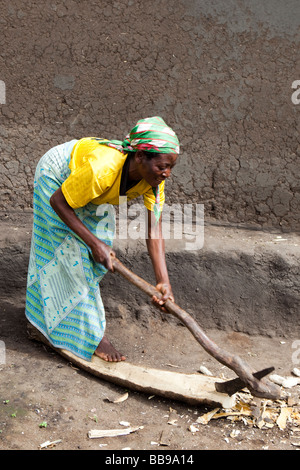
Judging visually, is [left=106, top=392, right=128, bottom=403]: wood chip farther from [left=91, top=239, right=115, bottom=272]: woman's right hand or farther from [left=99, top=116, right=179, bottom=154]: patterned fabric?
[left=99, top=116, right=179, bottom=154]: patterned fabric

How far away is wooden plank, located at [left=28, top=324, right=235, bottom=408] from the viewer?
10.3 ft

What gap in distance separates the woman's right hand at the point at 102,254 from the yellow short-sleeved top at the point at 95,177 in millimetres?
240

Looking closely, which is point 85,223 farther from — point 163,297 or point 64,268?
point 163,297

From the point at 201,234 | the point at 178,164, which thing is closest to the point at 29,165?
the point at 178,164

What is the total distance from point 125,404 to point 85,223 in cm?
108

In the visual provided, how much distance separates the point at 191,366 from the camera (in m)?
3.76

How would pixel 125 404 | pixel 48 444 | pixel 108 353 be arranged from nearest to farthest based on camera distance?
pixel 48 444
pixel 125 404
pixel 108 353

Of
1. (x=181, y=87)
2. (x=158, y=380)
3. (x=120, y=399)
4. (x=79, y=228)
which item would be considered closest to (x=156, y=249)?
(x=79, y=228)

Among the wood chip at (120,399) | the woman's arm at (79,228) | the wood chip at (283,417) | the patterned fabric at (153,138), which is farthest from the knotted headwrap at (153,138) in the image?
the wood chip at (283,417)

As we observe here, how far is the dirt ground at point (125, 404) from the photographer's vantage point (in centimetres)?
291

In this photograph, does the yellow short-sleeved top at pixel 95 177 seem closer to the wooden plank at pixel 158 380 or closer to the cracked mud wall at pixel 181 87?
the wooden plank at pixel 158 380

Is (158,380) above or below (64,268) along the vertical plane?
below

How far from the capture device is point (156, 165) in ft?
9.73

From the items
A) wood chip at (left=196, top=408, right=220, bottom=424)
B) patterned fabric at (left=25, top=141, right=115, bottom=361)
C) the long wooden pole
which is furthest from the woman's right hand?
wood chip at (left=196, top=408, right=220, bottom=424)
